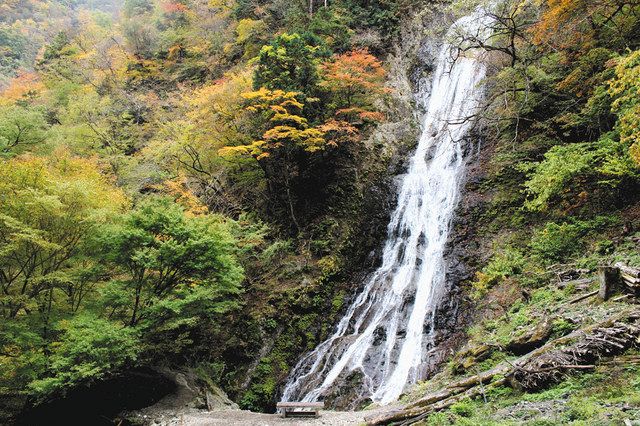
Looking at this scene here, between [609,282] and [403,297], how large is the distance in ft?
24.9

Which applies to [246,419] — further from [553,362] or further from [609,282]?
[609,282]

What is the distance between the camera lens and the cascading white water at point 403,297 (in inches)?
438

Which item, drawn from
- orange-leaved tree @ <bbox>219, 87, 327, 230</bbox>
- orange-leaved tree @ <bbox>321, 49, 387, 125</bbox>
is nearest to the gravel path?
orange-leaved tree @ <bbox>219, 87, 327, 230</bbox>

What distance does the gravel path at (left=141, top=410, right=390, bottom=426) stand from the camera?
7.96m

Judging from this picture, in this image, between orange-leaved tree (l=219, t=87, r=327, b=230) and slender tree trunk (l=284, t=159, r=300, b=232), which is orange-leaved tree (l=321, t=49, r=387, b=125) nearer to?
orange-leaved tree (l=219, t=87, r=327, b=230)

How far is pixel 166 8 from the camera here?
34.7 meters

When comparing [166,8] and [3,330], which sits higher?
[166,8]

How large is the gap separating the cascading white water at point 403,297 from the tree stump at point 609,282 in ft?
15.0

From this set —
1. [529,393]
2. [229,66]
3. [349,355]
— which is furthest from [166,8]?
[529,393]

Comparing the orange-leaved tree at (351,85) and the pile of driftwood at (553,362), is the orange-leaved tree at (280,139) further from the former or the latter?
the pile of driftwood at (553,362)

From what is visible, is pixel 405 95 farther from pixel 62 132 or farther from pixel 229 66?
pixel 62 132

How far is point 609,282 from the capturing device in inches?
238

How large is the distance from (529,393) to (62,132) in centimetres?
2474

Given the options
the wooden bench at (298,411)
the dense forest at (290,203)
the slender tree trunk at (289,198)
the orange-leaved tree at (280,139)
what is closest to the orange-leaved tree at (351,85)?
the dense forest at (290,203)
